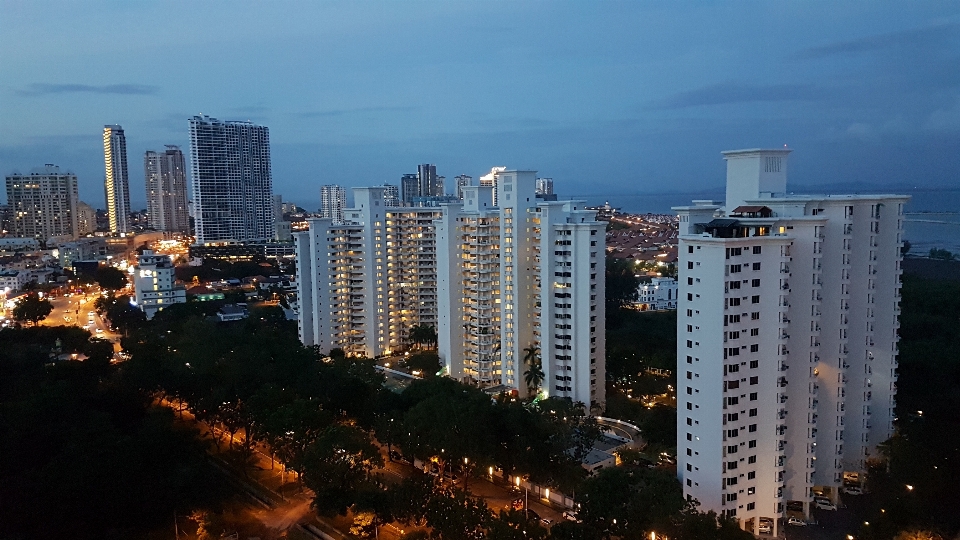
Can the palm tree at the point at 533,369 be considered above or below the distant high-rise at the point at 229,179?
below

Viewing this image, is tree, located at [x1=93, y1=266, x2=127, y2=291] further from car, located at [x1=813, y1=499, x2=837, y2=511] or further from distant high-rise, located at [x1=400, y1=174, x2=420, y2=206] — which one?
car, located at [x1=813, y1=499, x2=837, y2=511]

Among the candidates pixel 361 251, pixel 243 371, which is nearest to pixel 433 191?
pixel 361 251

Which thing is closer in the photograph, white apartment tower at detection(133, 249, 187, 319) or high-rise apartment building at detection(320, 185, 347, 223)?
white apartment tower at detection(133, 249, 187, 319)

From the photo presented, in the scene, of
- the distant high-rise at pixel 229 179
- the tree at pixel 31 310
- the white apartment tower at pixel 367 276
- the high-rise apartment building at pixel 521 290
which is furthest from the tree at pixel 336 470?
the distant high-rise at pixel 229 179

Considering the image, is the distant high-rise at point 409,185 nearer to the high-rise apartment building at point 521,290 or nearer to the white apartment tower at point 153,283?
the white apartment tower at point 153,283

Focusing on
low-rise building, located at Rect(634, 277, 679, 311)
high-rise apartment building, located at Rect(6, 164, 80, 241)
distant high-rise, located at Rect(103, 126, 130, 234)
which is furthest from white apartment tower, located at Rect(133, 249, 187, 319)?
distant high-rise, located at Rect(103, 126, 130, 234)

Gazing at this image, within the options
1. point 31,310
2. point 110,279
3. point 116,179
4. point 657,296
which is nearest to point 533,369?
point 657,296
